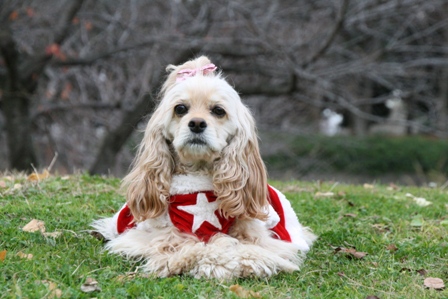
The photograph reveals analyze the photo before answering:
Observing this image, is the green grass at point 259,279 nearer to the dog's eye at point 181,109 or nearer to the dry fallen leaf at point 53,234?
the dry fallen leaf at point 53,234

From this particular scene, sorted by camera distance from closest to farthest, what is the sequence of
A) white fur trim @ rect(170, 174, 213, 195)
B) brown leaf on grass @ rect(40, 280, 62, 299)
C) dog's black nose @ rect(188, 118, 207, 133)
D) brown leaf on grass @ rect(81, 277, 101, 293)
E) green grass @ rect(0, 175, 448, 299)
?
1. brown leaf on grass @ rect(40, 280, 62, 299)
2. brown leaf on grass @ rect(81, 277, 101, 293)
3. green grass @ rect(0, 175, 448, 299)
4. dog's black nose @ rect(188, 118, 207, 133)
5. white fur trim @ rect(170, 174, 213, 195)

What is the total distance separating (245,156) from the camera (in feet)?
11.3

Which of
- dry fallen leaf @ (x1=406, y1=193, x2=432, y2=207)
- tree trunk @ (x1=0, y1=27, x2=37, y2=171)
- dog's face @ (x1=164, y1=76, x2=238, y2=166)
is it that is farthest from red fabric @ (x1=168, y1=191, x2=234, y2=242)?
tree trunk @ (x1=0, y1=27, x2=37, y2=171)

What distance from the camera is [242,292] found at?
2799 mm

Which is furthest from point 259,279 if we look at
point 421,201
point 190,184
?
point 421,201

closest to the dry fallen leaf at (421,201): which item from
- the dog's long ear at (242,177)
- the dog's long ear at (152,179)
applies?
the dog's long ear at (242,177)

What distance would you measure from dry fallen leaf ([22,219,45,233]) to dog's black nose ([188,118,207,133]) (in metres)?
1.26

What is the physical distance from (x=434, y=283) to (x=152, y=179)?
169cm

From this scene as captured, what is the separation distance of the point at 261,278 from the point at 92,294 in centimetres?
95

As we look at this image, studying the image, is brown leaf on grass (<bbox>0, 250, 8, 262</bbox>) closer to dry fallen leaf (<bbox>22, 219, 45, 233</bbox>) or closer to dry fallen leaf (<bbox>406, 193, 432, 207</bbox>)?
dry fallen leaf (<bbox>22, 219, 45, 233</bbox>)

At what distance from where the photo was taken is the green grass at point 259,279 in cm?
286

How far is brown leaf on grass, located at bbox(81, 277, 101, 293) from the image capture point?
8.91ft

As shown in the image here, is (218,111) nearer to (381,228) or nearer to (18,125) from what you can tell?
(381,228)

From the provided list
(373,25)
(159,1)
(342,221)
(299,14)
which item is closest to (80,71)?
(159,1)
